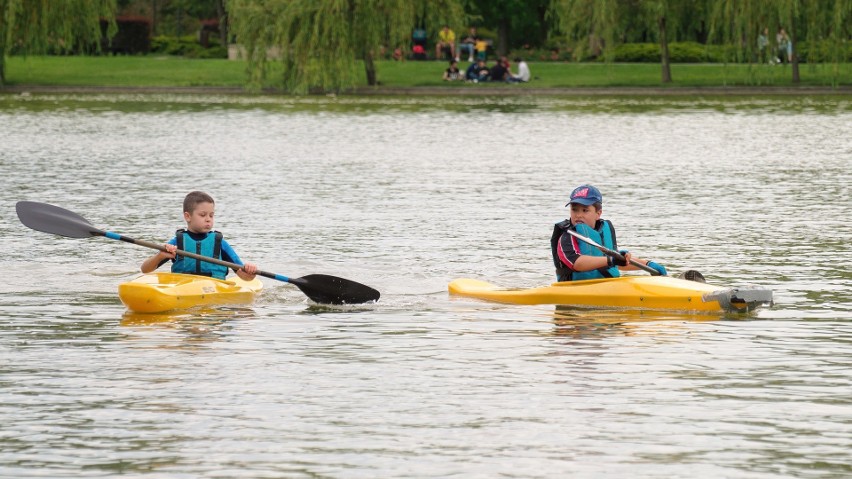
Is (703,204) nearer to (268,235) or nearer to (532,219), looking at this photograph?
(532,219)

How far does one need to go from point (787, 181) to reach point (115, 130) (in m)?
19.0

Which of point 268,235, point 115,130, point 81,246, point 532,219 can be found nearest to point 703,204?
point 532,219

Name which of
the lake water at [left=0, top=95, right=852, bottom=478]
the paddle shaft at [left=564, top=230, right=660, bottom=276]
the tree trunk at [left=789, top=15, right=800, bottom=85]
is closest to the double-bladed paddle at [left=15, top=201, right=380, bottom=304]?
the lake water at [left=0, top=95, right=852, bottom=478]

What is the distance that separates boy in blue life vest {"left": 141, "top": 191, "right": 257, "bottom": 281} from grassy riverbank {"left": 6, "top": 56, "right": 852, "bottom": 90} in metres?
40.8

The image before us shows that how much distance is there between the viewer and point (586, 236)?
14.9 meters

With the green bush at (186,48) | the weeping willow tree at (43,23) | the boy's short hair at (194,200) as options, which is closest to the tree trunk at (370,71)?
the weeping willow tree at (43,23)

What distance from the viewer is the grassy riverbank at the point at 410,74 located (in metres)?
58.2

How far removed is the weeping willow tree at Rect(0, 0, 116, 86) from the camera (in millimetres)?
51469

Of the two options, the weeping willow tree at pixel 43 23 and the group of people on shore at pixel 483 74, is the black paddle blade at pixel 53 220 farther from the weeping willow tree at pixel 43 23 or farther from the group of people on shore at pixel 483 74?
the group of people on shore at pixel 483 74

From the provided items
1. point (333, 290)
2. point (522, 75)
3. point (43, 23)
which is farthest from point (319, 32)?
point (333, 290)

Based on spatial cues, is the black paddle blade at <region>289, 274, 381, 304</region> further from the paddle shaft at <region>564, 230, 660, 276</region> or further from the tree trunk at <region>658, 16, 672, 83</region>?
the tree trunk at <region>658, 16, 672, 83</region>

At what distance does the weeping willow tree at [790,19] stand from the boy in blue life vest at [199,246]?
36.9 meters

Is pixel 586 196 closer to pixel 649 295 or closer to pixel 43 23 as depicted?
pixel 649 295

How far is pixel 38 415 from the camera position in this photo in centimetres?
1035
